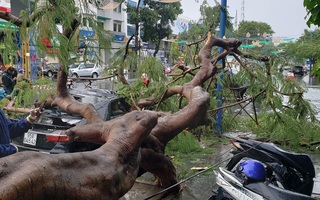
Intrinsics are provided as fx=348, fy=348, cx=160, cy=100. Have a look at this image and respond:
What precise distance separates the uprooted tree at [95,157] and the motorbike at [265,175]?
78cm

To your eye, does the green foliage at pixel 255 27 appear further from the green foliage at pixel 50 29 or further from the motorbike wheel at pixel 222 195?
the green foliage at pixel 50 29

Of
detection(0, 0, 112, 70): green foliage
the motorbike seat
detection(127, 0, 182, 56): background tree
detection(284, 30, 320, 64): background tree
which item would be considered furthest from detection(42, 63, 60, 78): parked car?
detection(127, 0, 182, 56): background tree

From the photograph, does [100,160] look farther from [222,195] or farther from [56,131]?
[56,131]

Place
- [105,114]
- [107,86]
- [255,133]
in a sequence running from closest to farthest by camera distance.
Result: [105,114], [107,86], [255,133]

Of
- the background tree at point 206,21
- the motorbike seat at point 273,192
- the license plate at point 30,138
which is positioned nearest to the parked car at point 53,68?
the license plate at point 30,138

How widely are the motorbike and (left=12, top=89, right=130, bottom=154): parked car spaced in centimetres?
202

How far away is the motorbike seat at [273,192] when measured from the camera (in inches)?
115

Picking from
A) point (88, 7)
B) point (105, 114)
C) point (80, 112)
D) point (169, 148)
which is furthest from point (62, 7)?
point (169, 148)

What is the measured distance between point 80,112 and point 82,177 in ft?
6.75

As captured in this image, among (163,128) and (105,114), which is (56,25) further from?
(105,114)

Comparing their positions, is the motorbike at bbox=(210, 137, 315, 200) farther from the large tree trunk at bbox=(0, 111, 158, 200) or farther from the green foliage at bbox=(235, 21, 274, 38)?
the green foliage at bbox=(235, 21, 274, 38)

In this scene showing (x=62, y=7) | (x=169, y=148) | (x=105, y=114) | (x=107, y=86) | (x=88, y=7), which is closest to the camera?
(x=62, y=7)

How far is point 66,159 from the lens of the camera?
2084 mm

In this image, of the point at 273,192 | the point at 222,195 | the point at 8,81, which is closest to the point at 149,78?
the point at 222,195
